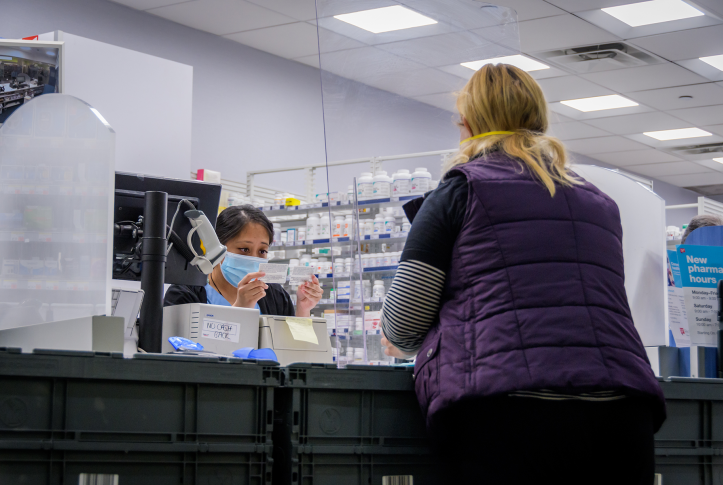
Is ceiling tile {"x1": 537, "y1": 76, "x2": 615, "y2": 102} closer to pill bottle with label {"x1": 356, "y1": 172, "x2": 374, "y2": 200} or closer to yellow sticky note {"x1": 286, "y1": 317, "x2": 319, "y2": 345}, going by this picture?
pill bottle with label {"x1": 356, "y1": 172, "x2": 374, "y2": 200}

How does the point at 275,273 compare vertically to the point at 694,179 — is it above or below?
below

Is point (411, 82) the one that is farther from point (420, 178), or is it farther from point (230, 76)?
point (230, 76)

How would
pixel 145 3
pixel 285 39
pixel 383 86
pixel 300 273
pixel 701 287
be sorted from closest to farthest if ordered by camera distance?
pixel 701 287 < pixel 383 86 < pixel 300 273 < pixel 145 3 < pixel 285 39

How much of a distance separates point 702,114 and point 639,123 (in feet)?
2.40

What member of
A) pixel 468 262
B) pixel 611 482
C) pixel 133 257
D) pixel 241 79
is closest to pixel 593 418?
pixel 611 482

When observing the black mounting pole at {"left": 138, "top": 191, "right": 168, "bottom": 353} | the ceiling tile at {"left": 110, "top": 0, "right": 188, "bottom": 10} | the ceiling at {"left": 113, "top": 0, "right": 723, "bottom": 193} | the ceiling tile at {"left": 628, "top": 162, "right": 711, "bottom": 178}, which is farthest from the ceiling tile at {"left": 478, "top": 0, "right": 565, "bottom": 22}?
the ceiling tile at {"left": 628, "top": 162, "right": 711, "bottom": 178}

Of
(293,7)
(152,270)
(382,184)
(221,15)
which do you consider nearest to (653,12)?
(293,7)

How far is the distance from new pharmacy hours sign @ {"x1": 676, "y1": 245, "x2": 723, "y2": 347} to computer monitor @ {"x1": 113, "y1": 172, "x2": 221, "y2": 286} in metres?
1.44

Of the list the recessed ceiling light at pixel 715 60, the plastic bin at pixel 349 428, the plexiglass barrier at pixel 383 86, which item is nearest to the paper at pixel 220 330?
the plexiglass barrier at pixel 383 86

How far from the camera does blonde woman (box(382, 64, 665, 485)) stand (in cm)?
134

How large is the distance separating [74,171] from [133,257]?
60 cm

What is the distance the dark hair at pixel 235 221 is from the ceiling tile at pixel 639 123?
23.0ft

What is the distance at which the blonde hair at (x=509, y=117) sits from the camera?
1.52 meters

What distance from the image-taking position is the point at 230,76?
7.33 meters
